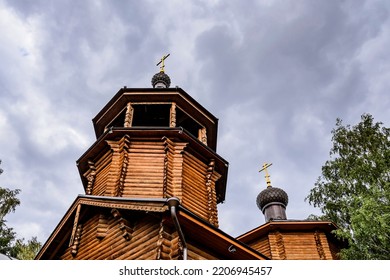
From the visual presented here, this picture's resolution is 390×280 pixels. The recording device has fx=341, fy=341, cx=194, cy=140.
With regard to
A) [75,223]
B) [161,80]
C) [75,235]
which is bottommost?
[75,235]

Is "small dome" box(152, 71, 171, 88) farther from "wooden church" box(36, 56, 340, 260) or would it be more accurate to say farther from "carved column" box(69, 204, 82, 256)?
"carved column" box(69, 204, 82, 256)

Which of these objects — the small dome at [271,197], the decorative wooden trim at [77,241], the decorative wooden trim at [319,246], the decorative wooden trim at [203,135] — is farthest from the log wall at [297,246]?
the decorative wooden trim at [77,241]

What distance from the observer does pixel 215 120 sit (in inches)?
582

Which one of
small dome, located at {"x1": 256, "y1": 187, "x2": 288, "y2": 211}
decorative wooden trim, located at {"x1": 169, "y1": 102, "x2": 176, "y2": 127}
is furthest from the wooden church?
small dome, located at {"x1": 256, "y1": 187, "x2": 288, "y2": 211}

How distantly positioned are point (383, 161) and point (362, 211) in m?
2.86

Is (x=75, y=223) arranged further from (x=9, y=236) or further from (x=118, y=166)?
(x=9, y=236)

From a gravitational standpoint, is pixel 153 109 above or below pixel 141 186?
above

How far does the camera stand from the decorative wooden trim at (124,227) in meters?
8.50

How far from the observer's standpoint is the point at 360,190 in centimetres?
1168

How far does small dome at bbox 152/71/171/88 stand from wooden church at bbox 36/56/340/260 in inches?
2.0

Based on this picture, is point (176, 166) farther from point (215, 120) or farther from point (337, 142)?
point (337, 142)

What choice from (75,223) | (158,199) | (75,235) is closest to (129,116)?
(75,223)

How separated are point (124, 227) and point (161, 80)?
965cm
